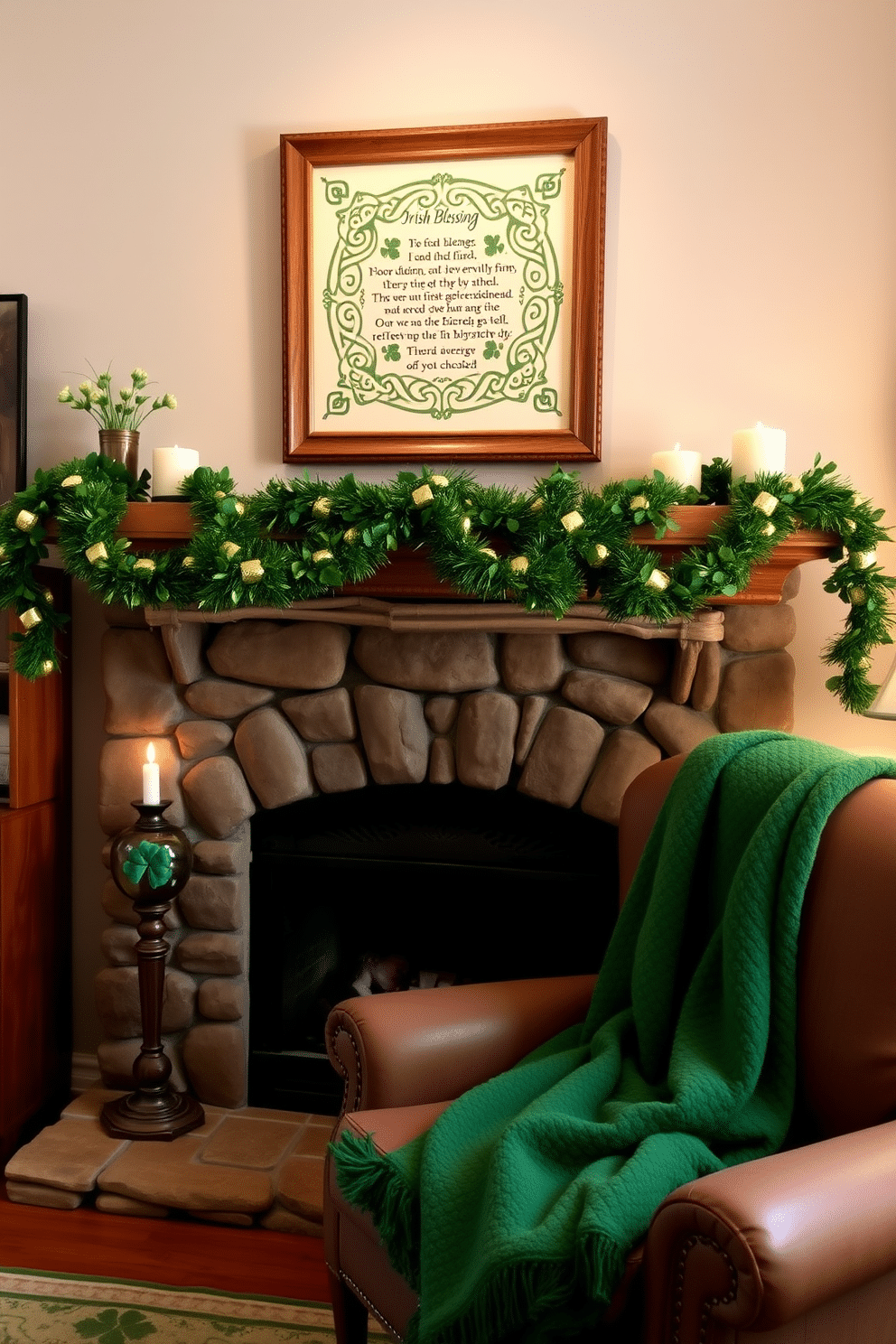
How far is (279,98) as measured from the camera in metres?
2.22

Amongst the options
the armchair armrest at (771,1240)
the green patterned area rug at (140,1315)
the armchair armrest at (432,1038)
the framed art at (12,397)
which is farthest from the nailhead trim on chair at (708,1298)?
the framed art at (12,397)

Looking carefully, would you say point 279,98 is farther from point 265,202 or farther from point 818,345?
point 818,345

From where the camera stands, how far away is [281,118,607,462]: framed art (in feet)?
6.95

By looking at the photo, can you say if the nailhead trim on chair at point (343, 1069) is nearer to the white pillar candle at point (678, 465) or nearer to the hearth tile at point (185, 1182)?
the hearth tile at point (185, 1182)

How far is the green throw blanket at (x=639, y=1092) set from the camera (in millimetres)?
1143

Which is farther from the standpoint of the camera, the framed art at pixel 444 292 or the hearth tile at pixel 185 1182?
the framed art at pixel 444 292

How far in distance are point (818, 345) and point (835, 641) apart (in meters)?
0.57

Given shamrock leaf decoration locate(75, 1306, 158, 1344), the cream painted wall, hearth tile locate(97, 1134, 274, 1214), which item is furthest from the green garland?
shamrock leaf decoration locate(75, 1306, 158, 1344)

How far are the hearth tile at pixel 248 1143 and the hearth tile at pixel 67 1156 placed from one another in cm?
19

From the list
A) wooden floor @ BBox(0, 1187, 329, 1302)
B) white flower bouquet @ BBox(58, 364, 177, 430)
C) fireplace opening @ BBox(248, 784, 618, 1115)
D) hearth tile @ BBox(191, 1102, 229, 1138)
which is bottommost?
wooden floor @ BBox(0, 1187, 329, 1302)

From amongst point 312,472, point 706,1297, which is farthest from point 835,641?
point 706,1297

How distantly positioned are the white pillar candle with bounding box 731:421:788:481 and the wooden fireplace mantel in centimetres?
8

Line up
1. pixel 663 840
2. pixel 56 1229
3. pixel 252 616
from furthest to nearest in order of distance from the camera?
pixel 252 616
pixel 56 1229
pixel 663 840

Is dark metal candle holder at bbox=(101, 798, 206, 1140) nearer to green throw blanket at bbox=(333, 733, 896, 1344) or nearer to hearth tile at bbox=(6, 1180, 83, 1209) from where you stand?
hearth tile at bbox=(6, 1180, 83, 1209)
